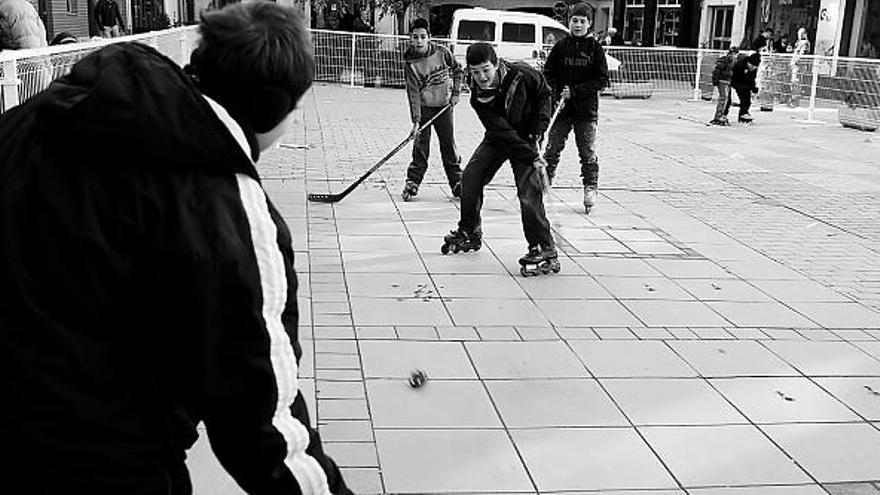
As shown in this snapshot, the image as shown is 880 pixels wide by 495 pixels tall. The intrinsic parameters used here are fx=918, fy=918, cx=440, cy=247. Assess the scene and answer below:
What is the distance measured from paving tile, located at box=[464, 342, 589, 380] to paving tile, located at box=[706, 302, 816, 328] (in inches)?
51.4

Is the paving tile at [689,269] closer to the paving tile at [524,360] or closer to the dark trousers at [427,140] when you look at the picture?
the paving tile at [524,360]

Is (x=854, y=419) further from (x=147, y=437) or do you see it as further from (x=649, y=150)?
(x=649, y=150)

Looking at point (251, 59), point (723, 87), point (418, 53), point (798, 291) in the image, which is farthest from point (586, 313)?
point (723, 87)

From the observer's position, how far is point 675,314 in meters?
5.56

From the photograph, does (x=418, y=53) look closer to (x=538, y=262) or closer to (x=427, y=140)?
(x=427, y=140)

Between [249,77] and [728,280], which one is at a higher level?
[249,77]

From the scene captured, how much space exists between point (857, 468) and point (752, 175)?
25.2 feet

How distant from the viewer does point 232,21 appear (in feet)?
5.11

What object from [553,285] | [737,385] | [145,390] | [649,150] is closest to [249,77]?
[145,390]

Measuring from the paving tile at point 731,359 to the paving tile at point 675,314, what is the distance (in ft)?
1.07

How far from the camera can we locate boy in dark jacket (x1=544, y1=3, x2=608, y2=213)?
26.5ft

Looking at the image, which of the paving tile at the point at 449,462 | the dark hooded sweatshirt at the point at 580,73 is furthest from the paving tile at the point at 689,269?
the paving tile at the point at 449,462

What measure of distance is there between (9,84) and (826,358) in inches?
179

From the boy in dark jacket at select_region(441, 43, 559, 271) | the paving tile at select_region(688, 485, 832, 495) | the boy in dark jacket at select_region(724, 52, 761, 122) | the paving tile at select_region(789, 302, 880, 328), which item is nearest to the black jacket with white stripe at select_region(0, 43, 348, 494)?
the paving tile at select_region(688, 485, 832, 495)
